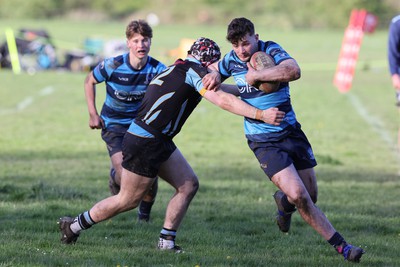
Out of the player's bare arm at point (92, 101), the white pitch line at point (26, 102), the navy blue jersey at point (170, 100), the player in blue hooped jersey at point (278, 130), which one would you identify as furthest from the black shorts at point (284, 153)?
the white pitch line at point (26, 102)

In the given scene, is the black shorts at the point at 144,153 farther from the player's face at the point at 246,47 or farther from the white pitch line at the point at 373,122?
the white pitch line at the point at 373,122

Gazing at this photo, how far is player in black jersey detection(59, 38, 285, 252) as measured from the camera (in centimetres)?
745

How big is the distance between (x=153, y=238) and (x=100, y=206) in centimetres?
86

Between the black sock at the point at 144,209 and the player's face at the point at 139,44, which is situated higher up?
the player's face at the point at 139,44

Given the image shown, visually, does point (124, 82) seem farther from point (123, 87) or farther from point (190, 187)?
point (190, 187)

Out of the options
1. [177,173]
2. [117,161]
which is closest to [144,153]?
[177,173]

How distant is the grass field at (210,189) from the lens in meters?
7.75

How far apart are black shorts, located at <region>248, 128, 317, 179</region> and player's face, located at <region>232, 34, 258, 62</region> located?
2.42 ft

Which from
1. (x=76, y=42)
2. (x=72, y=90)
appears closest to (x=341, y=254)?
(x=72, y=90)

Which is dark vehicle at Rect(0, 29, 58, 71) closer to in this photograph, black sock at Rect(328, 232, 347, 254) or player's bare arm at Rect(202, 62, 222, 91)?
player's bare arm at Rect(202, 62, 222, 91)

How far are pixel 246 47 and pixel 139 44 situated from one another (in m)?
1.79

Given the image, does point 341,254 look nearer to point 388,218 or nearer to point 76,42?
point 388,218

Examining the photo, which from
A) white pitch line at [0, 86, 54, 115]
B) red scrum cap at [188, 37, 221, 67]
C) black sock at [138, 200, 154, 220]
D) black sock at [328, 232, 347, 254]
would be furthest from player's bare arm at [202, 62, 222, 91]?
white pitch line at [0, 86, 54, 115]

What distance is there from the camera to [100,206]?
7.81m
